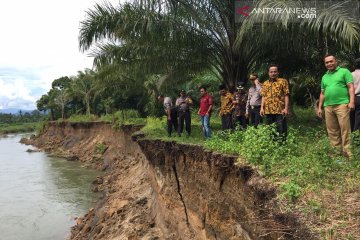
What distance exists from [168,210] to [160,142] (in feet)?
6.05

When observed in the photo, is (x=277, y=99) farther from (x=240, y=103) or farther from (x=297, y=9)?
(x=240, y=103)

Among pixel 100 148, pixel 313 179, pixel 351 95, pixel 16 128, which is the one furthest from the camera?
pixel 16 128

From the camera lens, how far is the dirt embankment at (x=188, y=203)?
4707 millimetres

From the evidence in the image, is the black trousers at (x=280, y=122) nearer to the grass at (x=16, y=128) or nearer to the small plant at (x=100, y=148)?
the small plant at (x=100, y=148)

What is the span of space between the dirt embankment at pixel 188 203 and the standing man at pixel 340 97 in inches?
61.7

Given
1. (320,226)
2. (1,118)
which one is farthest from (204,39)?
(1,118)

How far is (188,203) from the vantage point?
8219 millimetres

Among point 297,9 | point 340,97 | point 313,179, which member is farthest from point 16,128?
point 313,179

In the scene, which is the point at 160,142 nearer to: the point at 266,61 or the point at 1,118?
the point at 266,61

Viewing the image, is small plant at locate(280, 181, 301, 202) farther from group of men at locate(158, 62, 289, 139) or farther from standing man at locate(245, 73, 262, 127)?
standing man at locate(245, 73, 262, 127)

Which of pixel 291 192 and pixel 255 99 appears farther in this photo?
pixel 255 99

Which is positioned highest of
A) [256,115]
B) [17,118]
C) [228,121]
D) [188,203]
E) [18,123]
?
→ [17,118]

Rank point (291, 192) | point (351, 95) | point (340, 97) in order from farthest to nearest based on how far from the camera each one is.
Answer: point (340, 97) < point (351, 95) < point (291, 192)

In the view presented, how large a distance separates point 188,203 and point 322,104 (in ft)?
11.3
